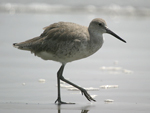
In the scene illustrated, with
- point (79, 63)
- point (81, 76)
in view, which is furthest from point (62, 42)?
point (79, 63)

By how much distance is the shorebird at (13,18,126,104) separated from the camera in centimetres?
610

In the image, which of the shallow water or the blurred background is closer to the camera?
the shallow water

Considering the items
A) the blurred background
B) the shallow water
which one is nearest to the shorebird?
the shallow water

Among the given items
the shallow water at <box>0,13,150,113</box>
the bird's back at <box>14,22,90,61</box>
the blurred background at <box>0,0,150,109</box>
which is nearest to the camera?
the shallow water at <box>0,13,150,113</box>

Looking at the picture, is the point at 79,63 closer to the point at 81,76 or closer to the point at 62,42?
the point at 81,76

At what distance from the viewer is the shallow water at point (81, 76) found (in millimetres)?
5793

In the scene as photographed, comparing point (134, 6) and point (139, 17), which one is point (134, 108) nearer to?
point (139, 17)

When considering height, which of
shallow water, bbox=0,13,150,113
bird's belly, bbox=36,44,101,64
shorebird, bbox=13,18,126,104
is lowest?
shallow water, bbox=0,13,150,113

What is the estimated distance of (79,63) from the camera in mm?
8852

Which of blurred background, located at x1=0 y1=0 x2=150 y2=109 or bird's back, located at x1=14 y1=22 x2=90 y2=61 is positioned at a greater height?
bird's back, located at x1=14 y1=22 x2=90 y2=61

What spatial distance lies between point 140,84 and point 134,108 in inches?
62.0

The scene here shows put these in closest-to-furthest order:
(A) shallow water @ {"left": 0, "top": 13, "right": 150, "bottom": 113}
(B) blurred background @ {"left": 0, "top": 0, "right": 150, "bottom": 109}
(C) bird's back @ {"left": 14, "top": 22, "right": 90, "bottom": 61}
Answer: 1. (A) shallow water @ {"left": 0, "top": 13, "right": 150, "bottom": 113}
2. (C) bird's back @ {"left": 14, "top": 22, "right": 90, "bottom": 61}
3. (B) blurred background @ {"left": 0, "top": 0, "right": 150, "bottom": 109}

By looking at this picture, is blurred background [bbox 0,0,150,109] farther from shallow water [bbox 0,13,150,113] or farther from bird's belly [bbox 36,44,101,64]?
bird's belly [bbox 36,44,101,64]

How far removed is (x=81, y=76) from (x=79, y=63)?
1208 mm
